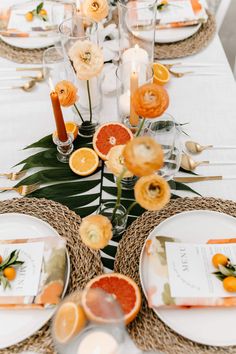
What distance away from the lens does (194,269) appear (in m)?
0.75

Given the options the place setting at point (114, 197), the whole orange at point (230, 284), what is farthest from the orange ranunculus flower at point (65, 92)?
the whole orange at point (230, 284)

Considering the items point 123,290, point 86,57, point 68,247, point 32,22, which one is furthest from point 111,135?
point 32,22

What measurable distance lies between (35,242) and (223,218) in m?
0.42

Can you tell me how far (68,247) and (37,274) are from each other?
0.09m

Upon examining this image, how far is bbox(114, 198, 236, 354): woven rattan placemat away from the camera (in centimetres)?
69

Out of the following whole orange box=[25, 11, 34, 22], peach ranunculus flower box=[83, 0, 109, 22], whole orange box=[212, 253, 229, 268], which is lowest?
whole orange box=[212, 253, 229, 268]

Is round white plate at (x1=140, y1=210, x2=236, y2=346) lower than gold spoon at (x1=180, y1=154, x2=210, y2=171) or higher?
lower

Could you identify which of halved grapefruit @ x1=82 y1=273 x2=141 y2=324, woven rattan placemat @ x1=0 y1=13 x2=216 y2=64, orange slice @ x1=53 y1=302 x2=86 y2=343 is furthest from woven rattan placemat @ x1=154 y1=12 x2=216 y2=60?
orange slice @ x1=53 y1=302 x2=86 y2=343

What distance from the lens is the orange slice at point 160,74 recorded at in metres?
1.15

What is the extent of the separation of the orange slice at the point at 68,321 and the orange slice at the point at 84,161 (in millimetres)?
433

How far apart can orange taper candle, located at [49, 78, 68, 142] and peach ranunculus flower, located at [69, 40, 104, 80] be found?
0.25 ft

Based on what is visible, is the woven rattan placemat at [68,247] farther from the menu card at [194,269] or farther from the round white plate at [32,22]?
the round white plate at [32,22]

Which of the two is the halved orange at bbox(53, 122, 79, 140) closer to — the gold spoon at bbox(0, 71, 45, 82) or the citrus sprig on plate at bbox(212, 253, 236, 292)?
the gold spoon at bbox(0, 71, 45, 82)

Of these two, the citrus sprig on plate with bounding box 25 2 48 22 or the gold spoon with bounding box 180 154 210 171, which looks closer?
the gold spoon with bounding box 180 154 210 171
